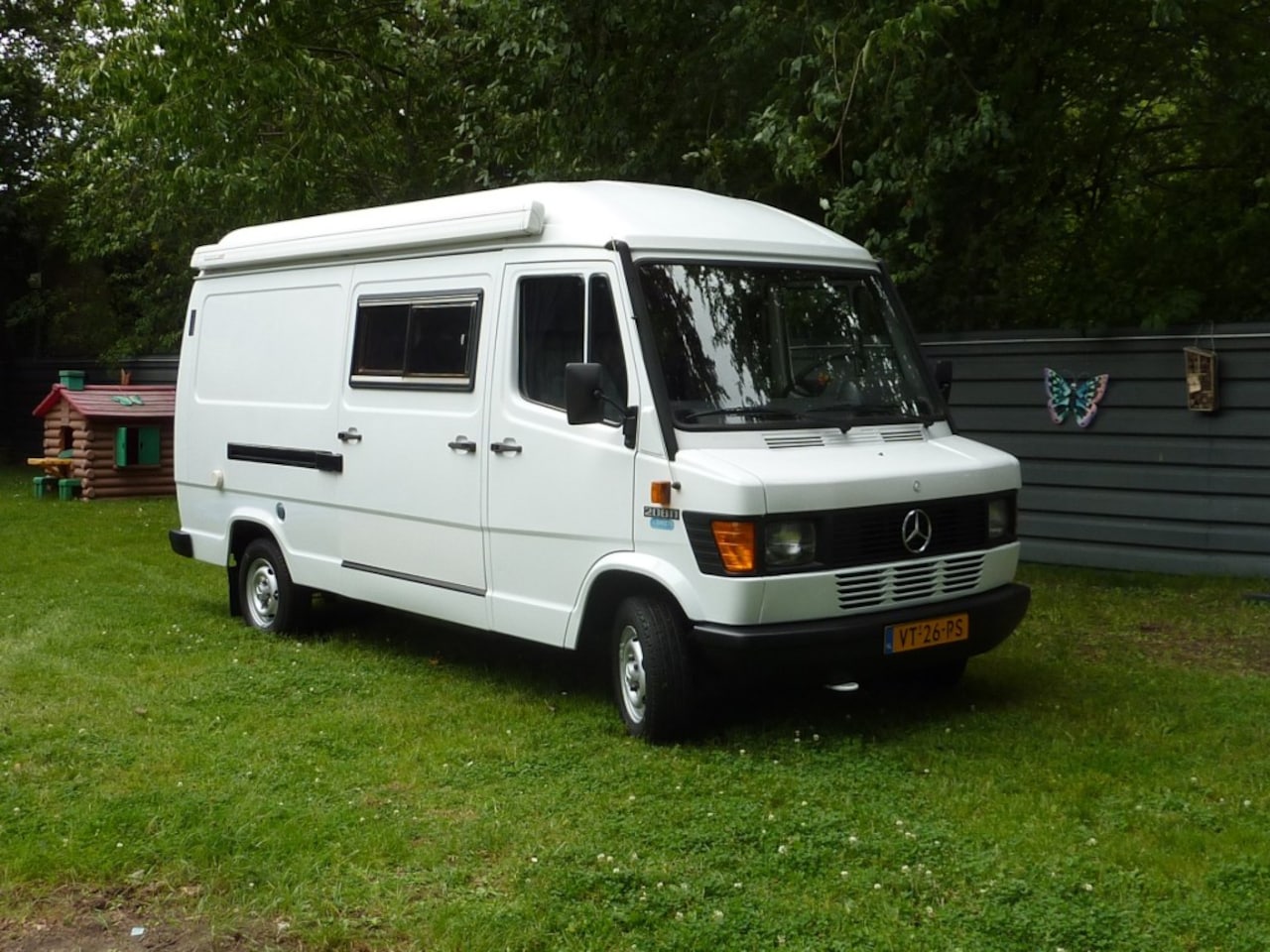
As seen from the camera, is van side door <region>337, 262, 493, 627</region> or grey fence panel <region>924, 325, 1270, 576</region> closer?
van side door <region>337, 262, 493, 627</region>

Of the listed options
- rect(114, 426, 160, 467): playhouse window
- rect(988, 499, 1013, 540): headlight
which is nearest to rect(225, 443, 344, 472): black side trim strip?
rect(988, 499, 1013, 540): headlight

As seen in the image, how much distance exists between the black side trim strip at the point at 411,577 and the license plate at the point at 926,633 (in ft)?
7.51

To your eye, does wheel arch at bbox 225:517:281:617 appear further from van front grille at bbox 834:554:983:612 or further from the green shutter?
the green shutter

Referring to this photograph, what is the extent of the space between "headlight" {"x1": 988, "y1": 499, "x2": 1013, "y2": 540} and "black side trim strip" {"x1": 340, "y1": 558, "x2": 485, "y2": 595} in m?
2.67

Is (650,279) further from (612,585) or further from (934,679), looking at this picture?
(934,679)

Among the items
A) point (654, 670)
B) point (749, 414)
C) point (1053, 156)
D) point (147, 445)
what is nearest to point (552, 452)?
point (749, 414)

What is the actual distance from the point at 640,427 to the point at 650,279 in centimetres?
77

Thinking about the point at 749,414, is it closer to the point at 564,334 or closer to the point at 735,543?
the point at 735,543

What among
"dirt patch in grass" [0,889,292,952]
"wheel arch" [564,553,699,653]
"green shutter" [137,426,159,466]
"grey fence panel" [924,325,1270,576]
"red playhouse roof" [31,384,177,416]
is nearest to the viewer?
"dirt patch in grass" [0,889,292,952]

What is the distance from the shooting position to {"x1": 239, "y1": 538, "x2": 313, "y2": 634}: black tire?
950 centimetres

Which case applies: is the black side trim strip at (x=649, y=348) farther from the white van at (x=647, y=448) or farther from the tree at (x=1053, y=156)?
the tree at (x=1053, y=156)

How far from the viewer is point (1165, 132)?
474 inches

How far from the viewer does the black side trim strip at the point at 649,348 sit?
261 inches

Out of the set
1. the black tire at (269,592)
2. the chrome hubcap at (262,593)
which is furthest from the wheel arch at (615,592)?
the chrome hubcap at (262,593)
